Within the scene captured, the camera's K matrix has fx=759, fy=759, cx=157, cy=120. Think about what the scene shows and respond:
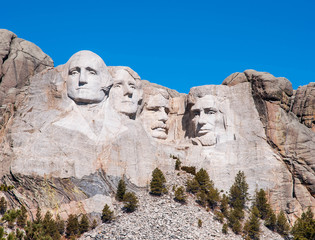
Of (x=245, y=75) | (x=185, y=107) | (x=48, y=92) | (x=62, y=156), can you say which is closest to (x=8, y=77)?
(x=48, y=92)

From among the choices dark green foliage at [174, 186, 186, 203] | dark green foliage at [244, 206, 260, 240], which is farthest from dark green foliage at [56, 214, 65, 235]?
dark green foliage at [244, 206, 260, 240]

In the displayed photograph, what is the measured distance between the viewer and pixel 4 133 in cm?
4694

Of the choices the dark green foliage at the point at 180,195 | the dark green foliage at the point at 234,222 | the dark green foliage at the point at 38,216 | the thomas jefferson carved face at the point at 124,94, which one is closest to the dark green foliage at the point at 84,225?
the dark green foliage at the point at 38,216

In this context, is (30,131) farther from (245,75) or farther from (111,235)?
(245,75)

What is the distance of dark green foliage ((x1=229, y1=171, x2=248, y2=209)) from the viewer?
46.7 m

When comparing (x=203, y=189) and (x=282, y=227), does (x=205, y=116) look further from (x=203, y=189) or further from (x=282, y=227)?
(x=282, y=227)

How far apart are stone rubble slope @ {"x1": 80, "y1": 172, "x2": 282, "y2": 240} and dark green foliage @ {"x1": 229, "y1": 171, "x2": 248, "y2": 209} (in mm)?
2122

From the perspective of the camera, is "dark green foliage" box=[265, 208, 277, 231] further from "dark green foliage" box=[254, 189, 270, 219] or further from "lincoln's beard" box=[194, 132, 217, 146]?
"lincoln's beard" box=[194, 132, 217, 146]

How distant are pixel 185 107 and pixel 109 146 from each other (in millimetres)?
8183

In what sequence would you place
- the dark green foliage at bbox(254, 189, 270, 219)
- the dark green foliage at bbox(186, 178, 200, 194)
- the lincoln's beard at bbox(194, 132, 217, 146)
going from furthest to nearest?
the lincoln's beard at bbox(194, 132, 217, 146), the dark green foliage at bbox(254, 189, 270, 219), the dark green foliage at bbox(186, 178, 200, 194)

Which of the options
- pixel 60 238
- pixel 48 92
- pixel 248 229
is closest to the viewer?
pixel 60 238

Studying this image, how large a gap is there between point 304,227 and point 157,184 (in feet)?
29.6

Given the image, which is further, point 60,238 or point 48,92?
point 48,92

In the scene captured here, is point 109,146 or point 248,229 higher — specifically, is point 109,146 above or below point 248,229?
above
